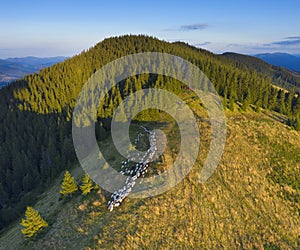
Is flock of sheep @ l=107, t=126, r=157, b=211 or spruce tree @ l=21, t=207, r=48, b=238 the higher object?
flock of sheep @ l=107, t=126, r=157, b=211

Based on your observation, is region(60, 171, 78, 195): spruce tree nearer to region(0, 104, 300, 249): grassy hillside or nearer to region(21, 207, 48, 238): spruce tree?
region(0, 104, 300, 249): grassy hillside

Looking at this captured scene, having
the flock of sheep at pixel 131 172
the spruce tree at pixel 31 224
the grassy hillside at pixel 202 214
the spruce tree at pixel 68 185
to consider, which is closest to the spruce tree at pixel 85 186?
the grassy hillside at pixel 202 214

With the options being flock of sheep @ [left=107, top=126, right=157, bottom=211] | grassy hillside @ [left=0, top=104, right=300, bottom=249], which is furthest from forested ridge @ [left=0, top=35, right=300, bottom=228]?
flock of sheep @ [left=107, top=126, right=157, bottom=211]

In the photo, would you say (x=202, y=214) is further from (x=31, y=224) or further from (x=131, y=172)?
(x=31, y=224)

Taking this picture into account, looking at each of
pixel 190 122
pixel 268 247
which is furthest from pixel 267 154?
pixel 268 247

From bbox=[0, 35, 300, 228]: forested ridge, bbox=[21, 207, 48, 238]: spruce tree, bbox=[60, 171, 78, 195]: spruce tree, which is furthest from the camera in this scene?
bbox=[0, 35, 300, 228]: forested ridge

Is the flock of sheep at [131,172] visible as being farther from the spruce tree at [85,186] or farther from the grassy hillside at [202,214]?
the spruce tree at [85,186]
